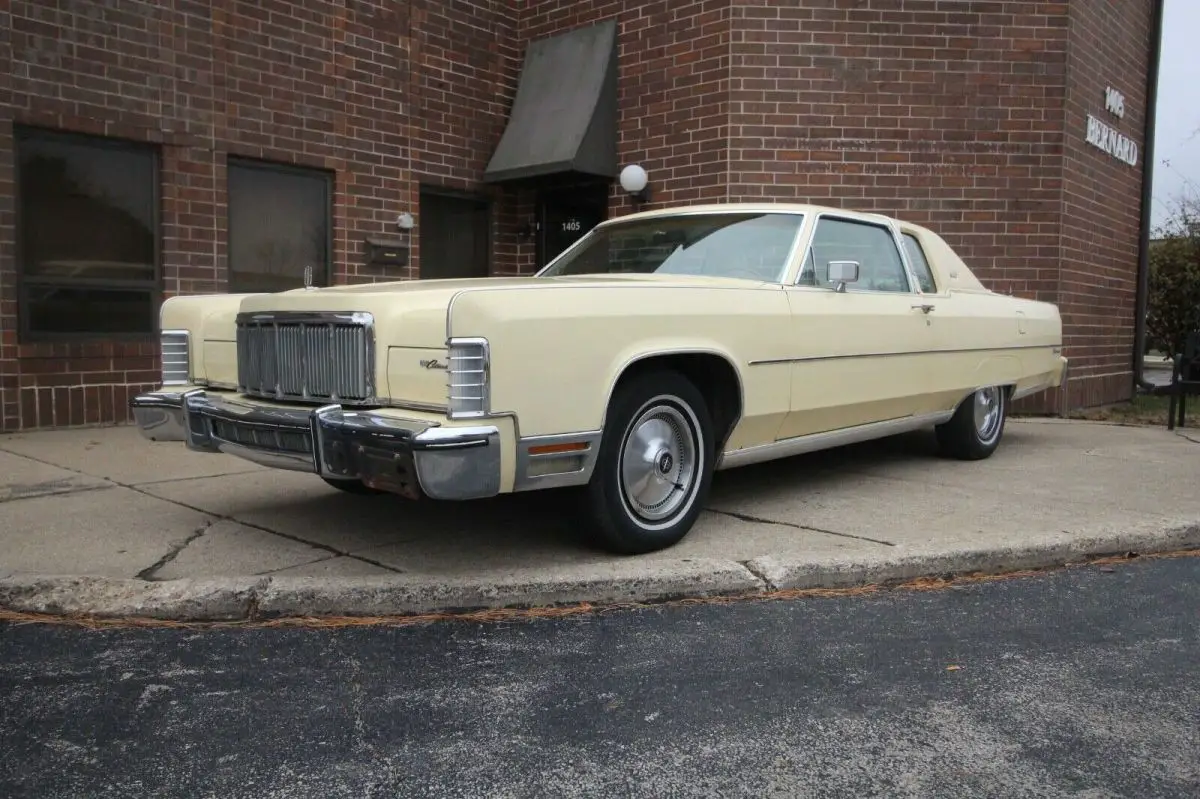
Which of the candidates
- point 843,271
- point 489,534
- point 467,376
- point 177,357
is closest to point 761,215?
point 843,271

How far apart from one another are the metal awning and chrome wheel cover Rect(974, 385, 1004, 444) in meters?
4.55

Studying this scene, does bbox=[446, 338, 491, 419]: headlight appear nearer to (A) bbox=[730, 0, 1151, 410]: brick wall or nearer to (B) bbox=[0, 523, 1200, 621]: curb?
(B) bbox=[0, 523, 1200, 621]: curb

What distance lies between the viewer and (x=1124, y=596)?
13.2ft

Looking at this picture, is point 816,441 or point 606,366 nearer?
point 606,366

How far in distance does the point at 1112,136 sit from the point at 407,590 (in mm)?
9794

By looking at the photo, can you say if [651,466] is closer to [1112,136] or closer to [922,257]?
[922,257]

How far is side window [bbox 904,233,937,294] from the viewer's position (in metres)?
6.23

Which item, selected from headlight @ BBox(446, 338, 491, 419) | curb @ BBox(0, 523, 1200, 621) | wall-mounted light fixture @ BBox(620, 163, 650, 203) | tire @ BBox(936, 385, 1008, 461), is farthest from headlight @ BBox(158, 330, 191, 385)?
wall-mounted light fixture @ BBox(620, 163, 650, 203)

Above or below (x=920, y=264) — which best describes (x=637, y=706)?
below

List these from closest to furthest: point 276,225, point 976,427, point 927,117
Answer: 1. point 976,427
2. point 276,225
3. point 927,117

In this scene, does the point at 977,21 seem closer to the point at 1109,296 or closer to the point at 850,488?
the point at 1109,296

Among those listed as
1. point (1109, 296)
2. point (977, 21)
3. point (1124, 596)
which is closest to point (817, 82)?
point (977, 21)

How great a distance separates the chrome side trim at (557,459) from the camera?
3699 millimetres

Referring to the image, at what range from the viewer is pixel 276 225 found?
916 centimetres
